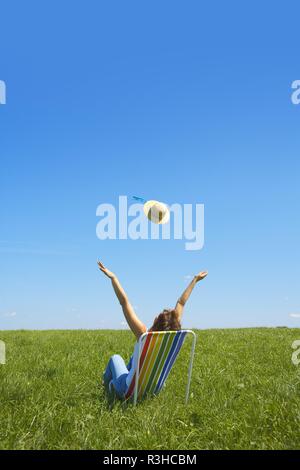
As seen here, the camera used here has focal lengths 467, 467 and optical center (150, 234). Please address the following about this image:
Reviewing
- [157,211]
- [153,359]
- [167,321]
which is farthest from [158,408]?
[157,211]

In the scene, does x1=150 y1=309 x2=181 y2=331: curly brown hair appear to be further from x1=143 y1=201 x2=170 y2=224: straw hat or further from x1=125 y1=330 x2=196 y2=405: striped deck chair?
x1=143 y1=201 x2=170 y2=224: straw hat

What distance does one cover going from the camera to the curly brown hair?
7.02 meters

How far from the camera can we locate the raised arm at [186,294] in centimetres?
752

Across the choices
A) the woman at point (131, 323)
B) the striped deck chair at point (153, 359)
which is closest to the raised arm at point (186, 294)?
the woman at point (131, 323)

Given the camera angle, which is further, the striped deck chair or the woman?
the woman

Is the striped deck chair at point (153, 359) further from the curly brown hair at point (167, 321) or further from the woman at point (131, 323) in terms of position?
the curly brown hair at point (167, 321)

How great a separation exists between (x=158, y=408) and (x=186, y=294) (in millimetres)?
1905

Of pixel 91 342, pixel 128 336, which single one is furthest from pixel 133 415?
pixel 128 336

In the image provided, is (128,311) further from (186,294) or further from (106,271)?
(186,294)

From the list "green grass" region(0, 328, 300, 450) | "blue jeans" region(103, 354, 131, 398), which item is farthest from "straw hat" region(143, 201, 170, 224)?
"green grass" region(0, 328, 300, 450)

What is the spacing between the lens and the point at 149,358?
263 inches

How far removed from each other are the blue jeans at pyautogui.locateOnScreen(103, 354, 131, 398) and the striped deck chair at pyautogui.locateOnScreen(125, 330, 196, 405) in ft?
0.45

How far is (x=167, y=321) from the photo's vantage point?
7016 millimetres

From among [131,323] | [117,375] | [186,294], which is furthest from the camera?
[186,294]
